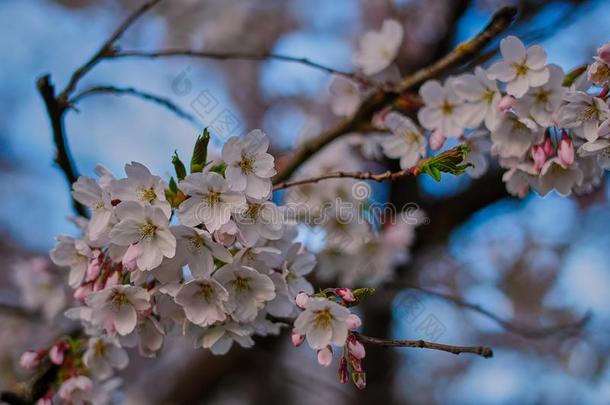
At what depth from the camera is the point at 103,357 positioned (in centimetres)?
140

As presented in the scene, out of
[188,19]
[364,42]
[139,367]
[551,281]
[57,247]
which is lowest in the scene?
[139,367]

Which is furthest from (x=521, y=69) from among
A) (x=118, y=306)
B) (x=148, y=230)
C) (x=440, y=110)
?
(x=118, y=306)

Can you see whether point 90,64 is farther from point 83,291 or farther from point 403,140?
point 403,140

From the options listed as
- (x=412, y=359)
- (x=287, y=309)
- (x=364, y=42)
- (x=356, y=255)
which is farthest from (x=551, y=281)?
(x=287, y=309)

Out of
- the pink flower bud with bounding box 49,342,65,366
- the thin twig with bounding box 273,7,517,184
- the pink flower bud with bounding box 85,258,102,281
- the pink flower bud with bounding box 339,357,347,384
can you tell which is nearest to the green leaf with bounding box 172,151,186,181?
the pink flower bud with bounding box 85,258,102,281

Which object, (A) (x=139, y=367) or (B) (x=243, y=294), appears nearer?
(B) (x=243, y=294)

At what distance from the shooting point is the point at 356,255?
2438 mm

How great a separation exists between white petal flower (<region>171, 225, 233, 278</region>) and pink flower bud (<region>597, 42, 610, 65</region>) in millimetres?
757

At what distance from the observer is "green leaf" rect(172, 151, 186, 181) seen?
1121 mm

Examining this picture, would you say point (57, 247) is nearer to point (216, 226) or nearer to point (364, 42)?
point (216, 226)

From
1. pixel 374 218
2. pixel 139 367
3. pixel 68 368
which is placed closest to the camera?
pixel 68 368

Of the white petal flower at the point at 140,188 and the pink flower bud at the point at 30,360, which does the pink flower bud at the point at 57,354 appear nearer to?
the pink flower bud at the point at 30,360

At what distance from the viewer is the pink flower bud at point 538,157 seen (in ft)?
4.14

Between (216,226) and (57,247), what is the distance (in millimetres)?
428
